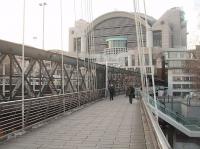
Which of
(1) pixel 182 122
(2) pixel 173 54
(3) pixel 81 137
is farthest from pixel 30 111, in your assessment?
(2) pixel 173 54

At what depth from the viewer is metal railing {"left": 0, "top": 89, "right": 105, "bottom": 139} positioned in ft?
27.7

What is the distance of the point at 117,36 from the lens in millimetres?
133000

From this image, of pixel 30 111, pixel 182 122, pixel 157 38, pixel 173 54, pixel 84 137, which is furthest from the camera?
pixel 157 38

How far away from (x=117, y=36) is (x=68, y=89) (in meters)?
109

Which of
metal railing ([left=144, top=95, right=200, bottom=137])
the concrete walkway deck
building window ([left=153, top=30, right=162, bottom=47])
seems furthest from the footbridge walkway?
building window ([left=153, top=30, right=162, bottom=47])

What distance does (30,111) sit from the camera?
1009 centimetres

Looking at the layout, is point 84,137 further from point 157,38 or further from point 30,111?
point 157,38

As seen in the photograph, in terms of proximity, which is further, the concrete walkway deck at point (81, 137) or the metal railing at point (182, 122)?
the metal railing at point (182, 122)

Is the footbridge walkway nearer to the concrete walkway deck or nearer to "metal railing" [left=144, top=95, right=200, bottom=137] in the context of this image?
the concrete walkway deck

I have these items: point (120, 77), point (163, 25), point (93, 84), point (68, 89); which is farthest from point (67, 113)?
point (163, 25)

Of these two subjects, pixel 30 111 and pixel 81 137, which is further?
pixel 30 111

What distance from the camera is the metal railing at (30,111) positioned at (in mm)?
8453

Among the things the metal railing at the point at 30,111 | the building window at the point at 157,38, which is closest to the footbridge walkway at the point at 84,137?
the metal railing at the point at 30,111

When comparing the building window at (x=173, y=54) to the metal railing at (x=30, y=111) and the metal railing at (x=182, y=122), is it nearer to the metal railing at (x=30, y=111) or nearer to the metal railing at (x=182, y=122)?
the metal railing at (x=182, y=122)
